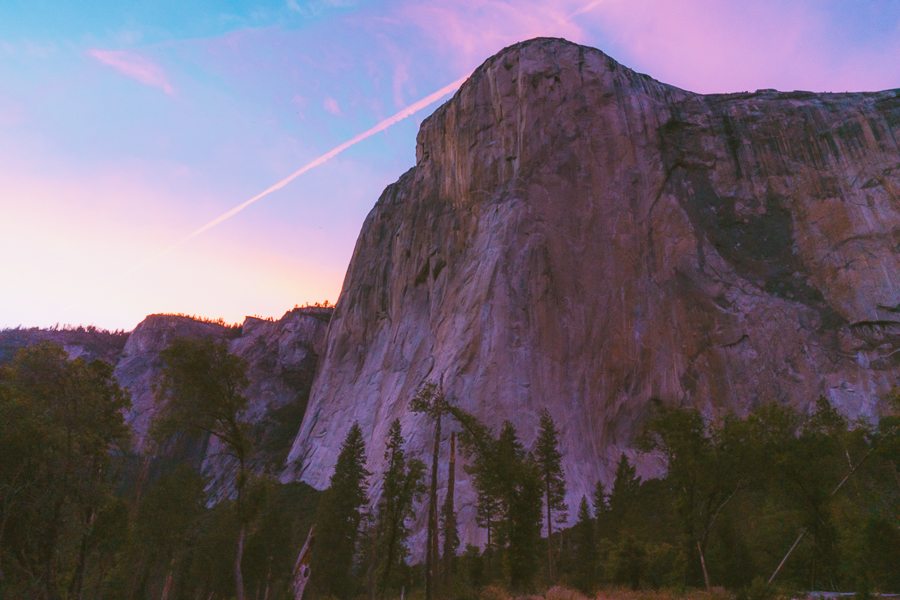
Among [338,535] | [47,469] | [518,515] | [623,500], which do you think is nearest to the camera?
[47,469]

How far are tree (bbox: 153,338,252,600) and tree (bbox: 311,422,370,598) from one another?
50.5 ft

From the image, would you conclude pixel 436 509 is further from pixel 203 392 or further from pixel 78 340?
pixel 78 340

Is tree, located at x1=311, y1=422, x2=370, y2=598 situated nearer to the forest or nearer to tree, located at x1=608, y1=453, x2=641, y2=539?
the forest

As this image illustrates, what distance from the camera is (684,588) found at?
2353 cm

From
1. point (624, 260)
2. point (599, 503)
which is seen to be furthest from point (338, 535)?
point (624, 260)

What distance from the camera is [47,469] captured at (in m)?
16.2

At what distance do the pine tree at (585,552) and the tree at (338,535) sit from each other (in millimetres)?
13116

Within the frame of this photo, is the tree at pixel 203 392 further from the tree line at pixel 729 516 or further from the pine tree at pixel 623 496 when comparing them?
the pine tree at pixel 623 496

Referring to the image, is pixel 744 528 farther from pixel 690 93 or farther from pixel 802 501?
pixel 690 93

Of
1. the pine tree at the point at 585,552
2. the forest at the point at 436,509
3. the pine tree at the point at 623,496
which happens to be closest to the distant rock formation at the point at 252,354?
the forest at the point at 436,509

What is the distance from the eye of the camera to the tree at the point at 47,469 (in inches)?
615

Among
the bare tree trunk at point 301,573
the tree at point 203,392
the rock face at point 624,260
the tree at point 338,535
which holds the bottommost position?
the bare tree trunk at point 301,573

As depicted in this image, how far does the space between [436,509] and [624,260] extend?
114ft

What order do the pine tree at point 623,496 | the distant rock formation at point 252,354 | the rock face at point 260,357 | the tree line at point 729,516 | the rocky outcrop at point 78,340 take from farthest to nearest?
the rocky outcrop at point 78,340 < the rock face at point 260,357 < the distant rock formation at point 252,354 < the pine tree at point 623,496 < the tree line at point 729,516
